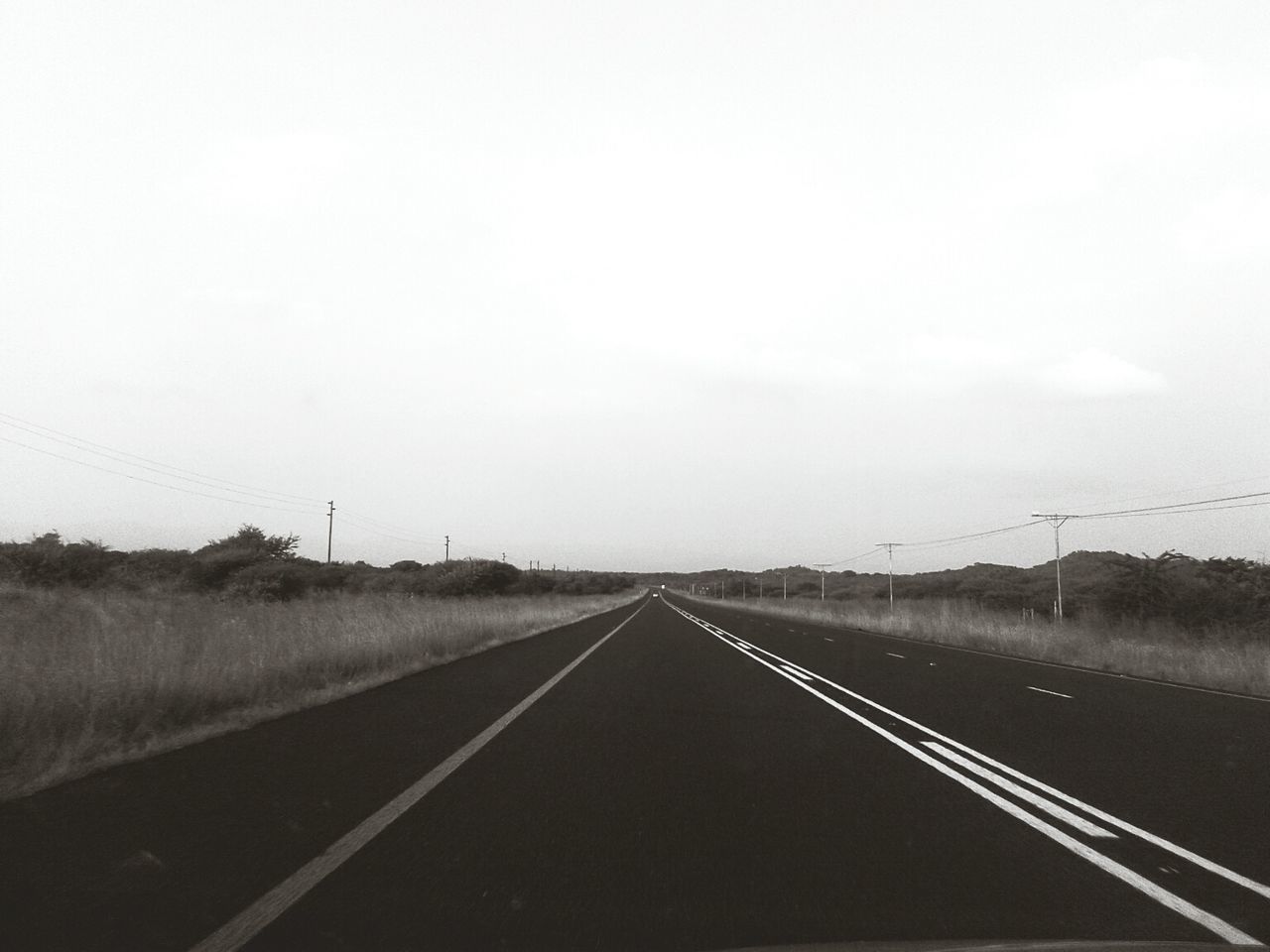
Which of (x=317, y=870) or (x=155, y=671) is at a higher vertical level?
(x=155, y=671)

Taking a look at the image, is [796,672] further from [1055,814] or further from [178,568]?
[178,568]

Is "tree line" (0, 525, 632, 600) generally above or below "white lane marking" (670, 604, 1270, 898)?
above

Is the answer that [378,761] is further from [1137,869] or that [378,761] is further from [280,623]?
[280,623]

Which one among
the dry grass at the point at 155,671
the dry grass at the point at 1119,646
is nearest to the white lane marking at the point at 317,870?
the dry grass at the point at 155,671

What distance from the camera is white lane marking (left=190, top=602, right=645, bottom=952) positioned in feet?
11.4

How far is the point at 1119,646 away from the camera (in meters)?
23.4

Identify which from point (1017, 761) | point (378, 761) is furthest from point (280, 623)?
point (1017, 761)

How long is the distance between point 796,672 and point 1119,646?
12293 mm

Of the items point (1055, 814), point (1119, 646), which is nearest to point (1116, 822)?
point (1055, 814)

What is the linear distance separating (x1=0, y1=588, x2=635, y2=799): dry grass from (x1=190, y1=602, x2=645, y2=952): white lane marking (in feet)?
9.11

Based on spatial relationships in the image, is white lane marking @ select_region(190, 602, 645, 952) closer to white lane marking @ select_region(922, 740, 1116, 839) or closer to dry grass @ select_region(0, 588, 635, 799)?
dry grass @ select_region(0, 588, 635, 799)

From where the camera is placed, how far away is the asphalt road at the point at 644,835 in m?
3.68

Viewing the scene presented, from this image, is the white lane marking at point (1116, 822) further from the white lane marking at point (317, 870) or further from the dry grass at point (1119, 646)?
the dry grass at point (1119, 646)

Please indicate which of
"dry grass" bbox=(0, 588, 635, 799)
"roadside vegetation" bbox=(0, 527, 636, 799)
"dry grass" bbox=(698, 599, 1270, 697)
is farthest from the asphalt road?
"dry grass" bbox=(698, 599, 1270, 697)
